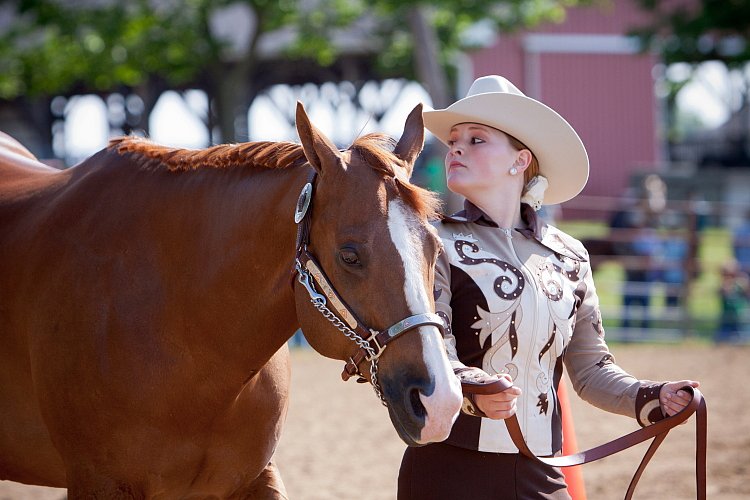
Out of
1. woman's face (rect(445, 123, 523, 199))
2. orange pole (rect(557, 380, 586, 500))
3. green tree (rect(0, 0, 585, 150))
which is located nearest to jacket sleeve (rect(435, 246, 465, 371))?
woman's face (rect(445, 123, 523, 199))

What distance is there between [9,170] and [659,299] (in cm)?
1111

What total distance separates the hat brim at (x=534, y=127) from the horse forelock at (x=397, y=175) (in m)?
0.35

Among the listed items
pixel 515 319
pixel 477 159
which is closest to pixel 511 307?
pixel 515 319

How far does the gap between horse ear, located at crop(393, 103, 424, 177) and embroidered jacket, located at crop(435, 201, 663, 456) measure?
22 cm

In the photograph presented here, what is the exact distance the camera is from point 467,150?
2721 mm

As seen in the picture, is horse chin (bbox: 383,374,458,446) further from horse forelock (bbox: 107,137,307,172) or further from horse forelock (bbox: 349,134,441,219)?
horse forelock (bbox: 107,137,307,172)

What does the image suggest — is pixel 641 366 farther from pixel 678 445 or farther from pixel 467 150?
pixel 467 150

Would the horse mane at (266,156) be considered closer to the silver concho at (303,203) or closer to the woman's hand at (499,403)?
the silver concho at (303,203)

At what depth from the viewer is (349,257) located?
2264mm

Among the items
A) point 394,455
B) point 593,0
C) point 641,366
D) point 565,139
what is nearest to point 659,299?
point 641,366

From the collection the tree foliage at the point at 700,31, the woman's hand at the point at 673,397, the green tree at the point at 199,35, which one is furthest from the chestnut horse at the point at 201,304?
the tree foliage at the point at 700,31

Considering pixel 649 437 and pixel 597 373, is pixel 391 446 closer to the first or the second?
pixel 597 373

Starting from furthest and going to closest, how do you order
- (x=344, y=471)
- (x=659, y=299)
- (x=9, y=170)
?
(x=659, y=299)
(x=344, y=471)
(x=9, y=170)

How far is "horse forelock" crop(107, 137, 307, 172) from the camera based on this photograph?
8.61 feet
